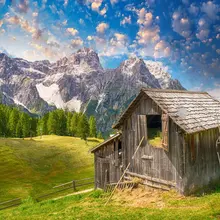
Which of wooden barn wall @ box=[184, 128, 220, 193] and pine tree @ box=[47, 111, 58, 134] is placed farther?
pine tree @ box=[47, 111, 58, 134]

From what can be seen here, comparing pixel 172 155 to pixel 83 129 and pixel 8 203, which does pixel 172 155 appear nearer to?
pixel 8 203

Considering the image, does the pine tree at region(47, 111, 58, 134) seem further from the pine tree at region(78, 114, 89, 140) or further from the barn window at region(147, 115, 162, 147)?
the barn window at region(147, 115, 162, 147)

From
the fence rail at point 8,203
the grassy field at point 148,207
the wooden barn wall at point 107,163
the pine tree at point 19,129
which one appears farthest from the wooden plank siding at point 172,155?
the pine tree at point 19,129

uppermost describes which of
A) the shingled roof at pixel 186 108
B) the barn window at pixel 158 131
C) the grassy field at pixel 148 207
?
the shingled roof at pixel 186 108

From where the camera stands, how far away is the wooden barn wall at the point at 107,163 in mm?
27608

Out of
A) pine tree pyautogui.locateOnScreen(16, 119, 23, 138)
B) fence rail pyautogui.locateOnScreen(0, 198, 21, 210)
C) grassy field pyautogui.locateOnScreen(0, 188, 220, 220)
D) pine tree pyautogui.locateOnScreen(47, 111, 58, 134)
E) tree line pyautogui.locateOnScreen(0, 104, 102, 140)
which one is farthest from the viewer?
pine tree pyautogui.locateOnScreen(47, 111, 58, 134)

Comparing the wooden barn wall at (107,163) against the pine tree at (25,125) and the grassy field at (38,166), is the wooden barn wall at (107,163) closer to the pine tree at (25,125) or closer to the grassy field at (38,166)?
the grassy field at (38,166)

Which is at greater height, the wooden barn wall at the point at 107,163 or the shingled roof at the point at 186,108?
the shingled roof at the point at 186,108

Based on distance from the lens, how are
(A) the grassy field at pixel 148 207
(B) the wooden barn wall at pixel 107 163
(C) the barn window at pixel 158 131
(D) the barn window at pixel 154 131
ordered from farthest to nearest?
(B) the wooden barn wall at pixel 107 163, (D) the barn window at pixel 154 131, (C) the barn window at pixel 158 131, (A) the grassy field at pixel 148 207

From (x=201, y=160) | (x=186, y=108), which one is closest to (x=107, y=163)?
(x=201, y=160)

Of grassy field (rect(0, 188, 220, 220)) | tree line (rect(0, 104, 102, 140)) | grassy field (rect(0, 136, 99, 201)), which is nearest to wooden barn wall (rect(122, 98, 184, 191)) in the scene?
grassy field (rect(0, 188, 220, 220))

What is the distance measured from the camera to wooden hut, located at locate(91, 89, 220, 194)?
20250 millimetres

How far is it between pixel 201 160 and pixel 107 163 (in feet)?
35.8

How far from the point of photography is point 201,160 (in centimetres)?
2142
